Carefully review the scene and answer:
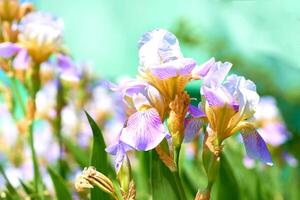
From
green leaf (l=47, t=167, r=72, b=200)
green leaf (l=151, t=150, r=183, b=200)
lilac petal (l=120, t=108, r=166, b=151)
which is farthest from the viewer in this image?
green leaf (l=47, t=167, r=72, b=200)

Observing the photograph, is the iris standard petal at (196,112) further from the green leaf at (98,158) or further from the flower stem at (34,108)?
the flower stem at (34,108)

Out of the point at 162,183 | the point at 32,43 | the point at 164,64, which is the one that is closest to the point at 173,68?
the point at 164,64

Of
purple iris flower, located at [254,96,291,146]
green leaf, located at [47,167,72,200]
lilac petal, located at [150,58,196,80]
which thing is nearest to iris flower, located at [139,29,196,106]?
lilac petal, located at [150,58,196,80]

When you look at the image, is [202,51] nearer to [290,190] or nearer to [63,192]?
[290,190]

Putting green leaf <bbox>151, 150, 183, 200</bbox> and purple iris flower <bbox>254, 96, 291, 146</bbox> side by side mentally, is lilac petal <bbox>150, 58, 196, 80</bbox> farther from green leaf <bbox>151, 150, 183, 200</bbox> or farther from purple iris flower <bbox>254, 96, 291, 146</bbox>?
purple iris flower <bbox>254, 96, 291, 146</bbox>

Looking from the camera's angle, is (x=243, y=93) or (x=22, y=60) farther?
(x=22, y=60)

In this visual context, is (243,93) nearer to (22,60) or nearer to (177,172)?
(177,172)
